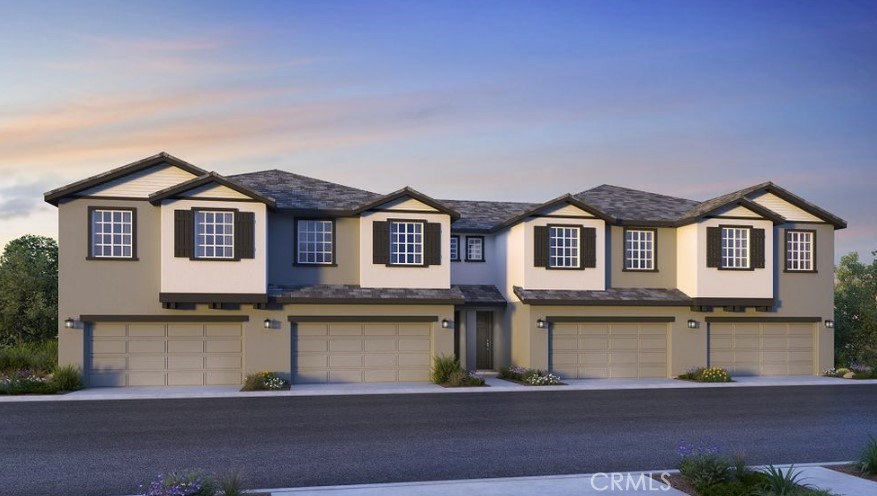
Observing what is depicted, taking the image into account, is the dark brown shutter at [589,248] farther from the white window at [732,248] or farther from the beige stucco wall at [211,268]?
the beige stucco wall at [211,268]

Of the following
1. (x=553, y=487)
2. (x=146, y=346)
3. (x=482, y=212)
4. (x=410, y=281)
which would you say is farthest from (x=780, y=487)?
(x=482, y=212)

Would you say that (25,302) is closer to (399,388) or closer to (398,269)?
(398,269)

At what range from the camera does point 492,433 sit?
14898mm

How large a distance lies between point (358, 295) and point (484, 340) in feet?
20.4

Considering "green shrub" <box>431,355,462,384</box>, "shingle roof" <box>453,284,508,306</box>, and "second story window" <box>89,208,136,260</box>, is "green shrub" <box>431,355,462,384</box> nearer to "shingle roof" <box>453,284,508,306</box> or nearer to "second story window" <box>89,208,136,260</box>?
"shingle roof" <box>453,284,508,306</box>

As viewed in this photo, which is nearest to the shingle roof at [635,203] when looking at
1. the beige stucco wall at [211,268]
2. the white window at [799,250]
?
the white window at [799,250]

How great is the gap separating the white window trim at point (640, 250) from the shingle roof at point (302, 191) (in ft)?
29.9

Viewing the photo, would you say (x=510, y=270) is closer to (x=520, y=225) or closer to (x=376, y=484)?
(x=520, y=225)

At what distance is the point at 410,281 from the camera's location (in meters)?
25.5

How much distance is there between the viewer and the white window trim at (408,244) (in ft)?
83.8

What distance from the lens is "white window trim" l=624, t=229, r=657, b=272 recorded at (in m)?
28.1

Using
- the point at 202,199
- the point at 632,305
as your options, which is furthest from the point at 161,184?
the point at 632,305

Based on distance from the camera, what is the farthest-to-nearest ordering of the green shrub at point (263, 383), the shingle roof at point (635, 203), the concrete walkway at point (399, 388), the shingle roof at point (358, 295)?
the shingle roof at point (635, 203) < the shingle roof at point (358, 295) < the green shrub at point (263, 383) < the concrete walkway at point (399, 388)

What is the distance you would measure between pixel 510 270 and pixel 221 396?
11.1 metres
